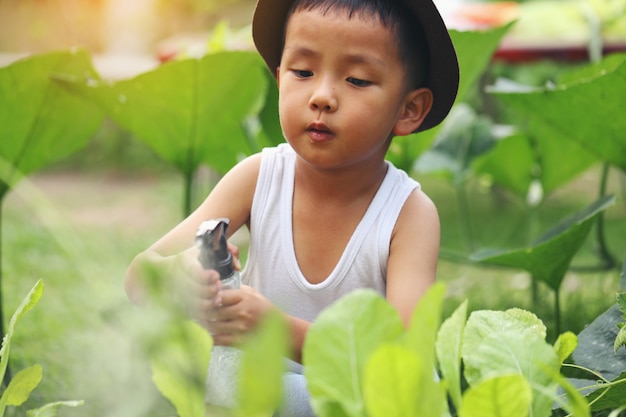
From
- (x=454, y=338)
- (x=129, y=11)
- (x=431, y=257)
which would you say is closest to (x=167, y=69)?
(x=431, y=257)

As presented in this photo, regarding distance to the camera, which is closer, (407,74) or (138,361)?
(138,361)

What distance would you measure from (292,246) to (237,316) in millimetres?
244

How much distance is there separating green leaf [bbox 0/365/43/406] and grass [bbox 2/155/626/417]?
45 mm

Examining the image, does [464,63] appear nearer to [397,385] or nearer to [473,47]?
[473,47]

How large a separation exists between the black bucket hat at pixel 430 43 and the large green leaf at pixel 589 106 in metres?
0.29

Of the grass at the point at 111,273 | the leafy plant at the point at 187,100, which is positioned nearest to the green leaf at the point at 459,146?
the grass at the point at 111,273

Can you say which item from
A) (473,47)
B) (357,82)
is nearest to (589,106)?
(473,47)

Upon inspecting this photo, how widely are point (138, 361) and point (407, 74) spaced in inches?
21.5

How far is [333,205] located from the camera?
0.96 meters

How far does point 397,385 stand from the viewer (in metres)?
0.43

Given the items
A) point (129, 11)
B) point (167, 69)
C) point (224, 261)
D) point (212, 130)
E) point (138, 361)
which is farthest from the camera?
point (129, 11)

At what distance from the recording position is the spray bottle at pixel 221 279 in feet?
2.09

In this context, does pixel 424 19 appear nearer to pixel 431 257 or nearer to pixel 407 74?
pixel 407 74

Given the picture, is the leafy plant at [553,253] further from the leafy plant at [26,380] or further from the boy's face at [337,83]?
the leafy plant at [26,380]
